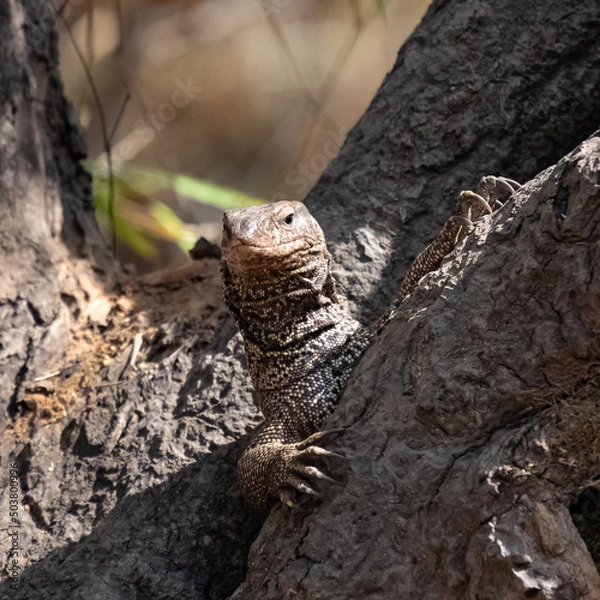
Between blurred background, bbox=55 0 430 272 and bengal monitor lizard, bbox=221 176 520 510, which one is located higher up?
blurred background, bbox=55 0 430 272

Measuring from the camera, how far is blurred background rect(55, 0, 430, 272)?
10812 millimetres

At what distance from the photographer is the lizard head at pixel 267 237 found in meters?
3.62

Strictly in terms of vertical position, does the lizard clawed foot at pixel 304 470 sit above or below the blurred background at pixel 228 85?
below

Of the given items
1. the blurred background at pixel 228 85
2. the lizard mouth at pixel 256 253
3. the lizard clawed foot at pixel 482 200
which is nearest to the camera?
the lizard clawed foot at pixel 482 200

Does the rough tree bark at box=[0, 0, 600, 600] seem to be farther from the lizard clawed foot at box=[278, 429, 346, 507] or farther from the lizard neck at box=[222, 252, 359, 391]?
the lizard neck at box=[222, 252, 359, 391]

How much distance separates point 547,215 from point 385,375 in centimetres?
85

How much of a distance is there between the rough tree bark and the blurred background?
5.40 m

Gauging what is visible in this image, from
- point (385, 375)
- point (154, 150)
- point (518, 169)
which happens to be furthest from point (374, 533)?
point (154, 150)

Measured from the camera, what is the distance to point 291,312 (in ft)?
12.8

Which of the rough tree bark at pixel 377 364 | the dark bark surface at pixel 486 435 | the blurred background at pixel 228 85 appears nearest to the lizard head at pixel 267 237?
the rough tree bark at pixel 377 364

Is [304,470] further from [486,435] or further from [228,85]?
[228,85]

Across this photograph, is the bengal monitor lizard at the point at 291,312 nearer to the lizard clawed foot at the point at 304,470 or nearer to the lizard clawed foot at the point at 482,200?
the lizard clawed foot at the point at 482,200

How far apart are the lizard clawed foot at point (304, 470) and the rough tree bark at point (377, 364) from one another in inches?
2.7

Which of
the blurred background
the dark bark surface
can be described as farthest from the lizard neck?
the blurred background
